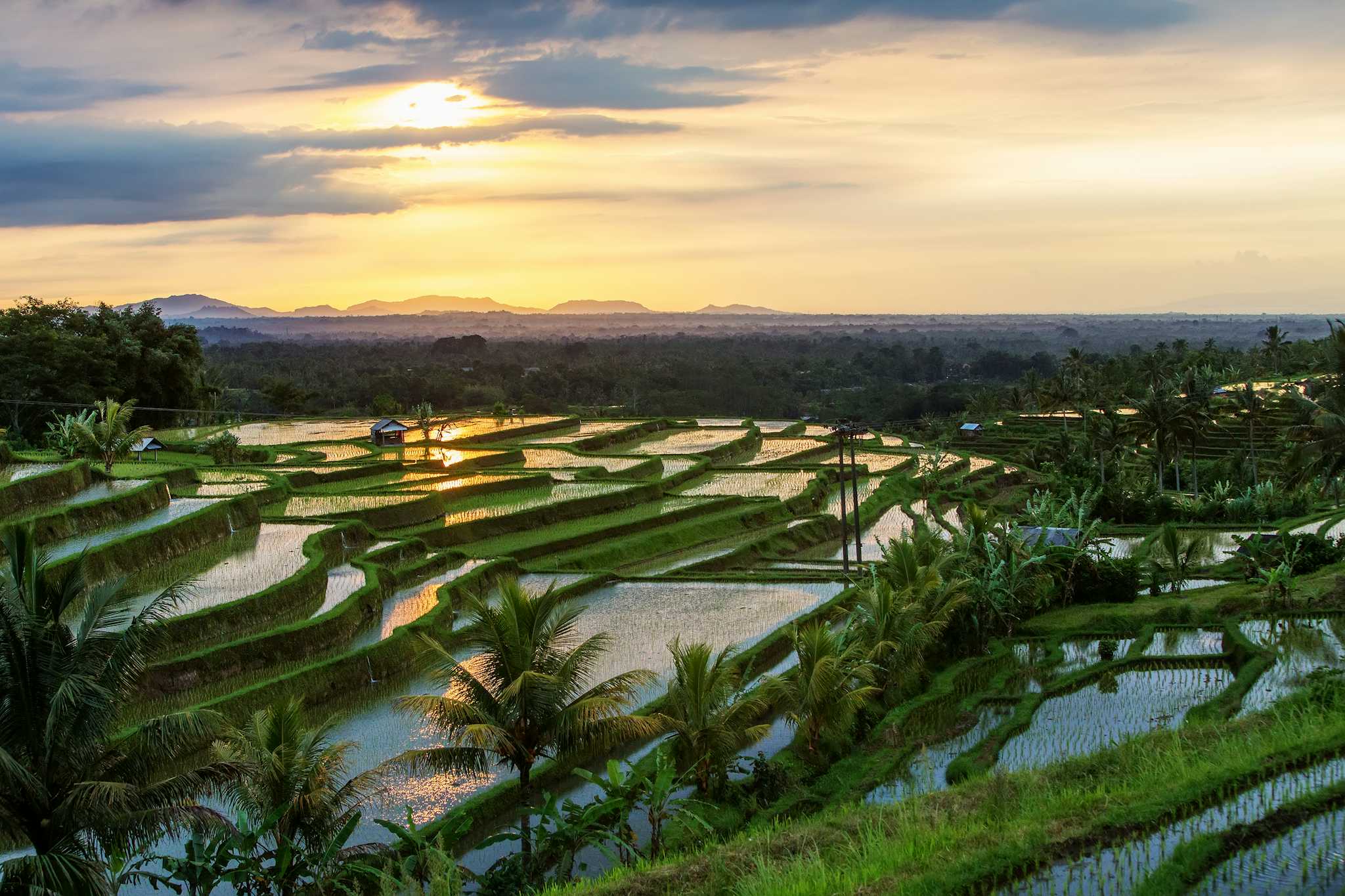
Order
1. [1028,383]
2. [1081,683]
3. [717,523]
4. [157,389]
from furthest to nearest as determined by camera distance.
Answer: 1. [1028,383]
2. [157,389]
3. [717,523]
4. [1081,683]

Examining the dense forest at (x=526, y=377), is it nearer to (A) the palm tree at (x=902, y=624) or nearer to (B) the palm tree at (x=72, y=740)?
(A) the palm tree at (x=902, y=624)

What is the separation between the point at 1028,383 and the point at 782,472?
121ft

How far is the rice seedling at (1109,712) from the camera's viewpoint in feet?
39.3

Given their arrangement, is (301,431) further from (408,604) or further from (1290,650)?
(1290,650)

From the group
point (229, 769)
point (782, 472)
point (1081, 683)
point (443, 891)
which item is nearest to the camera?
point (443, 891)

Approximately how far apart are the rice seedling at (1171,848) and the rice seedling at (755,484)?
21224 mm

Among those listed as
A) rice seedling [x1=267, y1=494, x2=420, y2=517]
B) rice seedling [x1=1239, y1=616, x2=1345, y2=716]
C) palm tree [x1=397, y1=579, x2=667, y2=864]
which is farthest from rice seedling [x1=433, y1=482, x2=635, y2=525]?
rice seedling [x1=1239, y1=616, x2=1345, y2=716]

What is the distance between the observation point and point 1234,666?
14.5 metres

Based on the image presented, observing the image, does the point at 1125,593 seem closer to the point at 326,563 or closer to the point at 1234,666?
the point at 1234,666

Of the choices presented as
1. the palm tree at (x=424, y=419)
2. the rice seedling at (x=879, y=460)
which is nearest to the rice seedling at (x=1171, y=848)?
the rice seedling at (x=879, y=460)

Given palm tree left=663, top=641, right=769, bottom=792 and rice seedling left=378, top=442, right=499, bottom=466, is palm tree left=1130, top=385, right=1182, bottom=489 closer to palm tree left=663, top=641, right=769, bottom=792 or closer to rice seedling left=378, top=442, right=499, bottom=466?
rice seedling left=378, top=442, right=499, bottom=466

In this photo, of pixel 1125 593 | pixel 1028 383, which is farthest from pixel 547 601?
pixel 1028 383

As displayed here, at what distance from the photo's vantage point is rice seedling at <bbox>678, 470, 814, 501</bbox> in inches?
1236

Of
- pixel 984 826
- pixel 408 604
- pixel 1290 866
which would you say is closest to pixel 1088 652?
pixel 984 826
